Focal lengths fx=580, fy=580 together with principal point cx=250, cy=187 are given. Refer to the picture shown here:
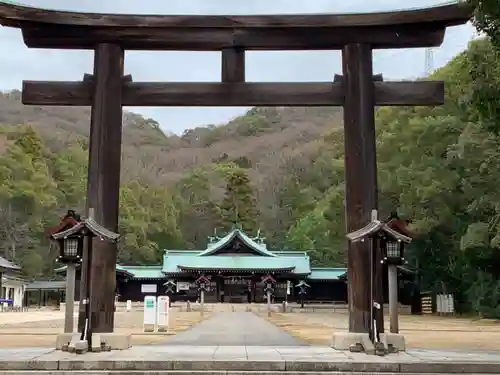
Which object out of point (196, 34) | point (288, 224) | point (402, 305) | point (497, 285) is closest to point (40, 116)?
point (288, 224)

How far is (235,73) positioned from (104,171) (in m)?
3.12

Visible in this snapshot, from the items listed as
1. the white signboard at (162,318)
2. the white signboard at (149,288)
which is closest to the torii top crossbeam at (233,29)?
the white signboard at (162,318)

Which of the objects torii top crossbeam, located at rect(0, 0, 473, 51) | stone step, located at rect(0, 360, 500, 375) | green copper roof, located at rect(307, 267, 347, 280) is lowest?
stone step, located at rect(0, 360, 500, 375)

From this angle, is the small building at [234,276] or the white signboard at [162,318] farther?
the small building at [234,276]

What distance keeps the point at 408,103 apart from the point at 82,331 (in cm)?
733

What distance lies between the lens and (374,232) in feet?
33.1

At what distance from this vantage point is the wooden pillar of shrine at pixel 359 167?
34.6 feet

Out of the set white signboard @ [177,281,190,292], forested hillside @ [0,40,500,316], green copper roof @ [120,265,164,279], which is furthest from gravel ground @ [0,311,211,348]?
green copper roof @ [120,265,164,279]

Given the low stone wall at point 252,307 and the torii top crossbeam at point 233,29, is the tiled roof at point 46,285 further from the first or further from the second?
the torii top crossbeam at point 233,29

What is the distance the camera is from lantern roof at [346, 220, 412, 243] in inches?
393

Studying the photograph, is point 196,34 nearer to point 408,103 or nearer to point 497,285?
point 408,103

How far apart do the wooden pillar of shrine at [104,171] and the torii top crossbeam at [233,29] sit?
17.4 inches

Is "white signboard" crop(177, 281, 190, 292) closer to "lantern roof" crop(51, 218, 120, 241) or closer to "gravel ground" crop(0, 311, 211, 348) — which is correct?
"gravel ground" crop(0, 311, 211, 348)

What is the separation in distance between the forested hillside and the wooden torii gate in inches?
65.1
